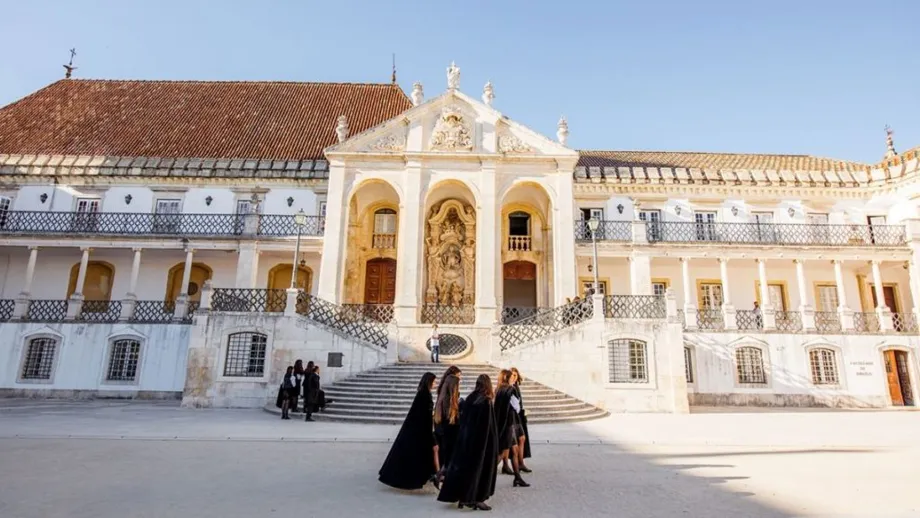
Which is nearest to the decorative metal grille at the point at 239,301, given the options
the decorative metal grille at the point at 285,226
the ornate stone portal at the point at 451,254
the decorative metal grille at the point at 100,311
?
the decorative metal grille at the point at 285,226

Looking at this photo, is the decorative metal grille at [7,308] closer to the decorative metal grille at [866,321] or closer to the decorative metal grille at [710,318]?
the decorative metal grille at [710,318]

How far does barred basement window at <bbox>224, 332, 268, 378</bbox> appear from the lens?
588 inches

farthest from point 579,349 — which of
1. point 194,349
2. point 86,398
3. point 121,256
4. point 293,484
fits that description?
point 121,256

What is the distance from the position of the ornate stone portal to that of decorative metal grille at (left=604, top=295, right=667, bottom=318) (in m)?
6.14

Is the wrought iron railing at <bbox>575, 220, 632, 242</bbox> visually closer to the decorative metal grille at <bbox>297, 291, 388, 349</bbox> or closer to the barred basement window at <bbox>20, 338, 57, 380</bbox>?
the decorative metal grille at <bbox>297, 291, 388, 349</bbox>

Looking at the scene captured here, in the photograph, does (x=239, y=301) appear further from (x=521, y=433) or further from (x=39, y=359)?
(x=521, y=433)

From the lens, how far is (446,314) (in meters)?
18.9

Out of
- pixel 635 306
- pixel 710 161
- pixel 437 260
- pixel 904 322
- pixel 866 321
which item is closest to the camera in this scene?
pixel 635 306

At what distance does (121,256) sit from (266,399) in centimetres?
1276

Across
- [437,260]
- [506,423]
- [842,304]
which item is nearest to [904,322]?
[842,304]

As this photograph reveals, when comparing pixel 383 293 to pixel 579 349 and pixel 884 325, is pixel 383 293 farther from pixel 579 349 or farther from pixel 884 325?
pixel 884 325

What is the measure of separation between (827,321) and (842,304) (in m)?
0.91

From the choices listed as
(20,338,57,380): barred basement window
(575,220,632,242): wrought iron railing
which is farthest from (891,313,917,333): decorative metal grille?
(20,338,57,380): barred basement window

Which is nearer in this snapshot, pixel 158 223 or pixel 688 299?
pixel 688 299
